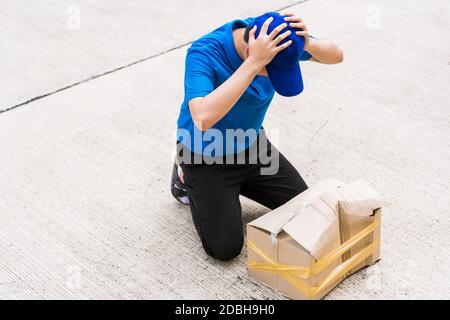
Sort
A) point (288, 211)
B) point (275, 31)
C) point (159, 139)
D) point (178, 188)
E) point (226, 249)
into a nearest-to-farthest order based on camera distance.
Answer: point (275, 31), point (288, 211), point (226, 249), point (178, 188), point (159, 139)

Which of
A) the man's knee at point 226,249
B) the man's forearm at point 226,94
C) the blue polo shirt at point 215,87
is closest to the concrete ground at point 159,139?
the man's knee at point 226,249

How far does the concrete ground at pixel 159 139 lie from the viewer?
2.12 m

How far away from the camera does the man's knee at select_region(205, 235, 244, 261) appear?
6.93 ft

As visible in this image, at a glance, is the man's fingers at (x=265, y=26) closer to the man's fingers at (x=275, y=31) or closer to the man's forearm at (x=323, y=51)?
the man's fingers at (x=275, y=31)

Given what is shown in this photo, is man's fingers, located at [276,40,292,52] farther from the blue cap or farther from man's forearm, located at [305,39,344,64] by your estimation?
man's forearm, located at [305,39,344,64]

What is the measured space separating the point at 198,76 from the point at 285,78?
0.25 meters

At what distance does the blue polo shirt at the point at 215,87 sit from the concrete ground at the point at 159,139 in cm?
35

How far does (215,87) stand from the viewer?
199 centimetres

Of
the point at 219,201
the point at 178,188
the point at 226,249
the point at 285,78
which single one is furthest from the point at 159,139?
the point at 285,78

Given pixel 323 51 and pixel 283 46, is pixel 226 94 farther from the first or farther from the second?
pixel 323 51

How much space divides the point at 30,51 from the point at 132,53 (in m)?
0.55

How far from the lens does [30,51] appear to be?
354 centimetres

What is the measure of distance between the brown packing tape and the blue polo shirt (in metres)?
0.35
